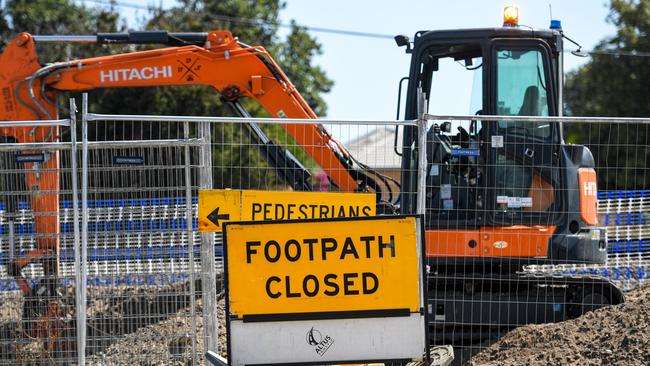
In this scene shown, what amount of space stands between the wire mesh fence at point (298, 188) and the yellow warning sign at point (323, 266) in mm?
1588

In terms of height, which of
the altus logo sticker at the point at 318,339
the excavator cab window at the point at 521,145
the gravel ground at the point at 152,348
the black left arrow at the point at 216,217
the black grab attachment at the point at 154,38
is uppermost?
the black grab attachment at the point at 154,38

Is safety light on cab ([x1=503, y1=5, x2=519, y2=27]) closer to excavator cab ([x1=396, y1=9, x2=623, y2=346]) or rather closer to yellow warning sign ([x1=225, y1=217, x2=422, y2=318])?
excavator cab ([x1=396, y1=9, x2=623, y2=346])

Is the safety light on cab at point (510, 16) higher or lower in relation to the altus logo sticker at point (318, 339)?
higher

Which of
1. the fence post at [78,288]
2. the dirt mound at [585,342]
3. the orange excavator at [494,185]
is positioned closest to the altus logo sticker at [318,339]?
the fence post at [78,288]

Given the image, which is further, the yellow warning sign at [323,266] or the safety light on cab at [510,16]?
the safety light on cab at [510,16]

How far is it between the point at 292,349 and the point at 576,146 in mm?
4479

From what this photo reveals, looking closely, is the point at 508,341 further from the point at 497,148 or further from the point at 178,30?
the point at 178,30

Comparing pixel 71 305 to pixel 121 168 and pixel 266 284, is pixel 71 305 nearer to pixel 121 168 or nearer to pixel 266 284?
pixel 121 168

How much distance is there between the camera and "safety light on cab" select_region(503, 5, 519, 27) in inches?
382

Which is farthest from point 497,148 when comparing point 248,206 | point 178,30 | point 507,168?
point 178,30

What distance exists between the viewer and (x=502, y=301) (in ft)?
31.8

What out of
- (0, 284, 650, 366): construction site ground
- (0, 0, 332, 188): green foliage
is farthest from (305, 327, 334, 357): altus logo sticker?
(0, 0, 332, 188): green foliage

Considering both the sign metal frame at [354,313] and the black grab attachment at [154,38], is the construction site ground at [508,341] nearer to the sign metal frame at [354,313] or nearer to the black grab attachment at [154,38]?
the sign metal frame at [354,313]

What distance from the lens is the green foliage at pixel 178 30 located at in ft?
91.2
